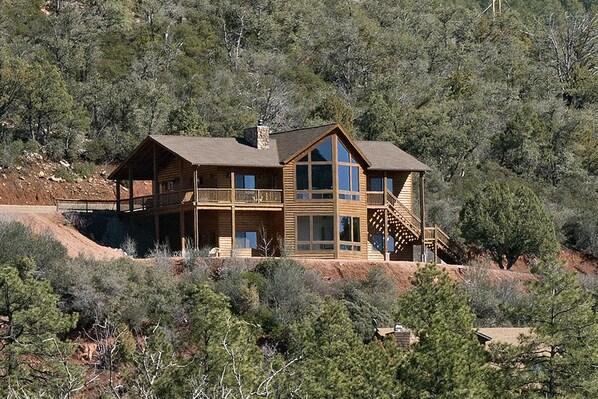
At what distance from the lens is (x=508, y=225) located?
196 feet

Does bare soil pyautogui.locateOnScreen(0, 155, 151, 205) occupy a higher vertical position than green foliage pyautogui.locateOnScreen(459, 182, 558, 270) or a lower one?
higher

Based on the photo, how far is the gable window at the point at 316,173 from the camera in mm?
54469

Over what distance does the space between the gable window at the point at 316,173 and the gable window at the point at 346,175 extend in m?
0.44

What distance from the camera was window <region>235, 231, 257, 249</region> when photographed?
179 ft

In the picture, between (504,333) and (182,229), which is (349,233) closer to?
(182,229)

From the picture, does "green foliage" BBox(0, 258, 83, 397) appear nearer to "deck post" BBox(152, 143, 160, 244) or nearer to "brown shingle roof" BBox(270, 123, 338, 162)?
"deck post" BBox(152, 143, 160, 244)

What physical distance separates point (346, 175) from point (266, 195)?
10.8ft

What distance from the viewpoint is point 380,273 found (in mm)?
51500

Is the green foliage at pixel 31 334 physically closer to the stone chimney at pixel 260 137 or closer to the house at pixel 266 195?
the house at pixel 266 195

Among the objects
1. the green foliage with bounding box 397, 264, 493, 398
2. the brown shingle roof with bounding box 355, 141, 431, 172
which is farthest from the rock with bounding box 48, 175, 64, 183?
the green foliage with bounding box 397, 264, 493, 398

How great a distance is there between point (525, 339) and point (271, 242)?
20.0 metres

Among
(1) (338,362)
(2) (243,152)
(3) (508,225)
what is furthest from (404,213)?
(1) (338,362)

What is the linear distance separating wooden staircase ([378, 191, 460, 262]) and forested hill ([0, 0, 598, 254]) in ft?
14.1

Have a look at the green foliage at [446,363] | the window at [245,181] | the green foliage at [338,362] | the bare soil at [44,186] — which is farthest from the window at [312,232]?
the green foliage at [446,363]
